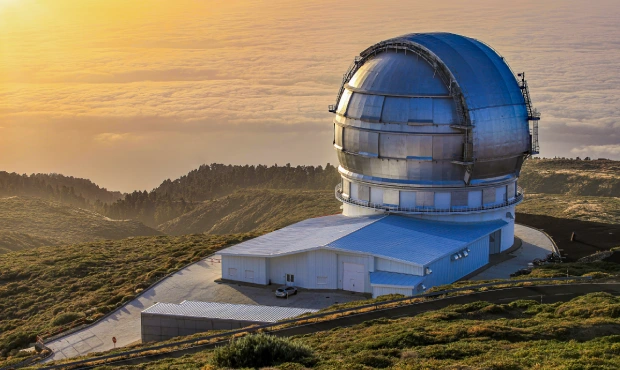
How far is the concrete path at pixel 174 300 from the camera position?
36531 mm

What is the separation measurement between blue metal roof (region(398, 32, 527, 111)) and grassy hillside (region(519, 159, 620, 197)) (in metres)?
50.4

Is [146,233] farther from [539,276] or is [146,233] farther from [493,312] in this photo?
[493,312]

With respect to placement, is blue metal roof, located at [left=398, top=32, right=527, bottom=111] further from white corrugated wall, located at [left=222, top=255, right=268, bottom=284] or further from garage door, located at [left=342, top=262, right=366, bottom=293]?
white corrugated wall, located at [left=222, top=255, right=268, bottom=284]

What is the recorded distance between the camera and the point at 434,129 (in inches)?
1734

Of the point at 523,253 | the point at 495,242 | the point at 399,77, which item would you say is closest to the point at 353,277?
the point at 495,242

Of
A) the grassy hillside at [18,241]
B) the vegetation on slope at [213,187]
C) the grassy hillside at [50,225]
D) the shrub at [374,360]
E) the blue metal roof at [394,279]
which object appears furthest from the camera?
the vegetation on slope at [213,187]

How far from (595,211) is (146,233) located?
165 feet

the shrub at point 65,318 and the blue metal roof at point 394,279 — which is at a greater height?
the blue metal roof at point 394,279

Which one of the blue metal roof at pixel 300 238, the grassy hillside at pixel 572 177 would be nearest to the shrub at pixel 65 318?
the blue metal roof at pixel 300 238

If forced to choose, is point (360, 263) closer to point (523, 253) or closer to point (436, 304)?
point (436, 304)

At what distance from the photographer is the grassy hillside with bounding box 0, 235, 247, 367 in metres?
41.5

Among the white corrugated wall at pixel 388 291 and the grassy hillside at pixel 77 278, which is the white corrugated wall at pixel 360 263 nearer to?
the white corrugated wall at pixel 388 291

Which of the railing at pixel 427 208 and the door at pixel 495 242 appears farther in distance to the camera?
the door at pixel 495 242

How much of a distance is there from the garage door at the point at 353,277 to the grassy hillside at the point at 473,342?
29.5 feet
